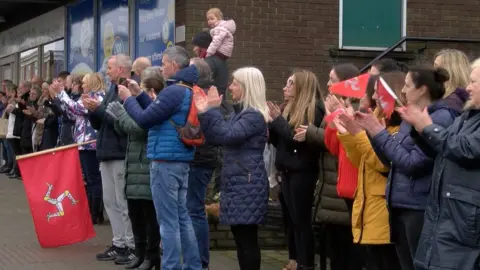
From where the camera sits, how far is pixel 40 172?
32.1ft

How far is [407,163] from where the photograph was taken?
5.52m

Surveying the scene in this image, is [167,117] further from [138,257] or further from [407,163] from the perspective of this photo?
[407,163]

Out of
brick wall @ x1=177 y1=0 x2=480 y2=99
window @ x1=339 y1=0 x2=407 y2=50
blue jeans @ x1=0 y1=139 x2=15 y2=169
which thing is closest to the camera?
brick wall @ x1=177 y1=0 x2=480 y2=99

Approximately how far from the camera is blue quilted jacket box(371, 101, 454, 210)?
5.51 m

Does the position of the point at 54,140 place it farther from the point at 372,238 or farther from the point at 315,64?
the point at 372,238

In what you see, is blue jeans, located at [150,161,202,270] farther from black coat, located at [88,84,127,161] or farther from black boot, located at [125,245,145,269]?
black coat, located at [88,84,127,161]

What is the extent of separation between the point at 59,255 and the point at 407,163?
5.11 meters

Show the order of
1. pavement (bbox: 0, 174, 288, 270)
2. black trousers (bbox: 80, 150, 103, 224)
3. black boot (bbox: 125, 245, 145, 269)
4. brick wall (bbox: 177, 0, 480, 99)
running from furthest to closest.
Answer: brick wall (bbox: 177, 0, 480, 99), black trousers (bbox: 80, 150, 103, 224), pavement (bbox: 0, 174, 288, 270), black boot (bbox: 125, 245, 145, 269)

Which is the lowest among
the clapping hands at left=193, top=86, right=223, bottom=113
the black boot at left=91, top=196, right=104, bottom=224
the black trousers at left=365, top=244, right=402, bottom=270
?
the black boot at left=91, top=196, right=104, bottom=224

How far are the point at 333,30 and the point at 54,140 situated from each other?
506 centimetres

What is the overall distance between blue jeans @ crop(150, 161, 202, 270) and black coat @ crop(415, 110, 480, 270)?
2.76 m

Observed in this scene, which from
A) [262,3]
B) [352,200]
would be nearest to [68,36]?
[262,3]

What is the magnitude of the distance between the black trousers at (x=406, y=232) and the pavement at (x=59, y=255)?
3.05m

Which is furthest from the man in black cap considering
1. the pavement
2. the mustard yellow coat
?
the mustard yellow coat
